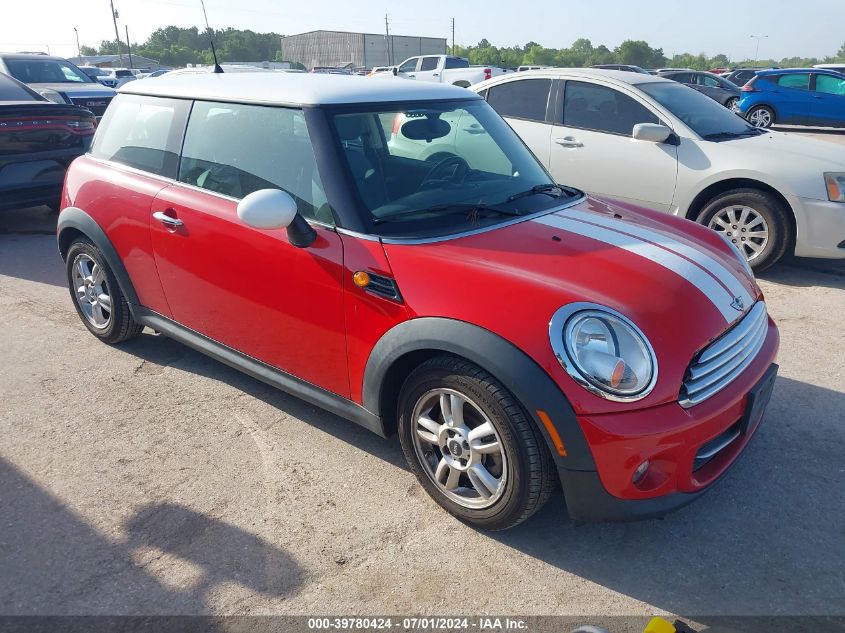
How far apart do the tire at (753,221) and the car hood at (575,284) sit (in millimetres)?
2790

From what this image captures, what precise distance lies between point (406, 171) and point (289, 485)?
1.50 m

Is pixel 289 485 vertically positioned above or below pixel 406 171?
below

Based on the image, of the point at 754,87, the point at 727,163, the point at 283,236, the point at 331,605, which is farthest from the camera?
the point at 754,87

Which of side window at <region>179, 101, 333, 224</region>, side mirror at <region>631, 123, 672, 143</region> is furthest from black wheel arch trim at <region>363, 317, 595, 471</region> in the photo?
side mirror at <region>631, 123, 672, 143</region>

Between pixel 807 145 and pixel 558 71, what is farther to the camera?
pixel 558 71

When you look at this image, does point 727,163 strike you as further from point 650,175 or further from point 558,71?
point 558,71

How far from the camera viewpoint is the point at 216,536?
2703mm

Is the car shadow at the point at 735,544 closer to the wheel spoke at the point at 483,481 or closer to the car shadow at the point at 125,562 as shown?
the wheel spoke at the point at 483,481

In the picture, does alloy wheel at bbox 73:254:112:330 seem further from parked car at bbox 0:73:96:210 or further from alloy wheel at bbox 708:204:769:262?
alloy wheel at bbox 708:204:769:262

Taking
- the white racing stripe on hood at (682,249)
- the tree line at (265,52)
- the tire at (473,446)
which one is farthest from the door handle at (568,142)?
the tree line at (265,52)

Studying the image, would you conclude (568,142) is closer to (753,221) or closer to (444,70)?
(753,221)

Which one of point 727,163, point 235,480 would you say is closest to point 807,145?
point 727,163

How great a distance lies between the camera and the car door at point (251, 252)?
9.51ft

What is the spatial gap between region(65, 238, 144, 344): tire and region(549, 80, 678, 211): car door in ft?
12.9
